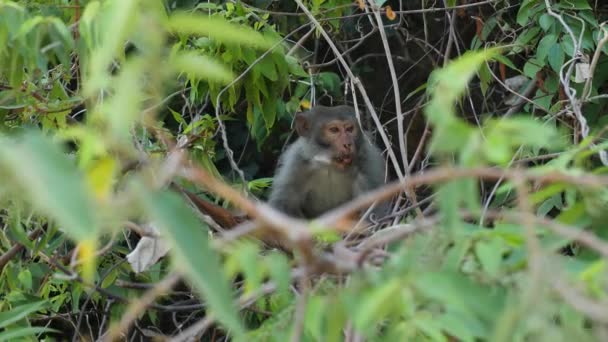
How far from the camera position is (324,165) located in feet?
20.4

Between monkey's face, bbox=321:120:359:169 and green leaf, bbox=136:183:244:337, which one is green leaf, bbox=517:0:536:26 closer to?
monkey's face, bbox=321:120:359:169

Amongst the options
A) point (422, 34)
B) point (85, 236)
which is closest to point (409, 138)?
point (422, 34)

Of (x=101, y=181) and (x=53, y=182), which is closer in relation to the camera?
(x=53, y=182)

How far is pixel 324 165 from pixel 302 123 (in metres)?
0.35

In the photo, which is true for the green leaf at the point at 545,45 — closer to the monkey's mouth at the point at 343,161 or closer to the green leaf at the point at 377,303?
the monkey's mouth at the point at 343,161

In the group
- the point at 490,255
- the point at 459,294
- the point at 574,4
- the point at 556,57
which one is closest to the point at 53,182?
the point at 459,294

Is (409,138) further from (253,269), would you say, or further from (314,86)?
(253,269)

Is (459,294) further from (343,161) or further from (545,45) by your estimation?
(343,161)

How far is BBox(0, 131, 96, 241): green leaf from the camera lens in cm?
122

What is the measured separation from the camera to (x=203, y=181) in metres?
1.50

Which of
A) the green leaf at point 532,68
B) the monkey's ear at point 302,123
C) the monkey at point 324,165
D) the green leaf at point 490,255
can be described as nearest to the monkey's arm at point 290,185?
the monkey at point 324,165

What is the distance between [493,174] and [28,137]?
26.5 inches

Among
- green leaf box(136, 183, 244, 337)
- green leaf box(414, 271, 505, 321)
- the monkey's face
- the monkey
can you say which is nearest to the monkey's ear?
the monkey

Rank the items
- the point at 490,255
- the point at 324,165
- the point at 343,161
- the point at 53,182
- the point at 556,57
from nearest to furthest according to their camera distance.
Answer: the point at 53,182, the point at 490,255, the point at 556,57, the point at 343,161, the point at 324,165
